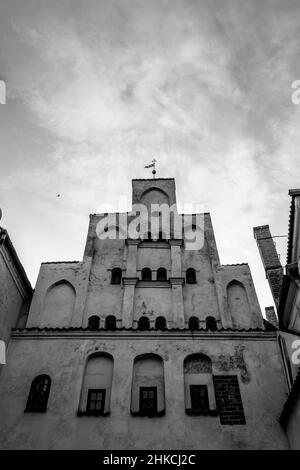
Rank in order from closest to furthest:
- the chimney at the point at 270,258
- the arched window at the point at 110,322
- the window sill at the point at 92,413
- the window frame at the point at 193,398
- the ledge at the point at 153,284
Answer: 1. the window sill at the point at 92,413
2. the window frame at the point at 193,398
3. the arched window at the point at 110,322
4. the ledge at the point at 153,284
5. the chimney at the point at 270,258

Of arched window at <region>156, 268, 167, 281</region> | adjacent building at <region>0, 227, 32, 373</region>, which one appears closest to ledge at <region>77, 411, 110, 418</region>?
adjacent building at <region>0, 227, 32, 373</region>

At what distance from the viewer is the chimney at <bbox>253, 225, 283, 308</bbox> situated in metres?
16.8

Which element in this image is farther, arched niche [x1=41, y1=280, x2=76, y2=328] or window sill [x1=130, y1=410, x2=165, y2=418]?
arched niche [x1=41, y1=280, x2=76, y2=328]

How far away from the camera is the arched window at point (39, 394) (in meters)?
11.1

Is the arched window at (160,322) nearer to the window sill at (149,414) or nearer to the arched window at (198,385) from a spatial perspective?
the arched window at (198,385)

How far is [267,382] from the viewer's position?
38.9 feet

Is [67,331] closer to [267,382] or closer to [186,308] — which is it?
[186,308]

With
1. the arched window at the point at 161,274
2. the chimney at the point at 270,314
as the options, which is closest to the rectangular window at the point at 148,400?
the arched window at the point at 161,274

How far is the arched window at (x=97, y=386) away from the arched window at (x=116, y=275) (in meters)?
3.92

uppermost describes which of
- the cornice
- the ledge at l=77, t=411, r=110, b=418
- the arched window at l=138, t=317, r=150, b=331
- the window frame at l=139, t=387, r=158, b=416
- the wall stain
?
the arched window at l=138, t=317, r=150, b=331

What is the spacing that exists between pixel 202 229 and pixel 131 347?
7.84m

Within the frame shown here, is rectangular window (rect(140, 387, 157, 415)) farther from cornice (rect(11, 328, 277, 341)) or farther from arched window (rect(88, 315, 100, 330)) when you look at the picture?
arched window (rect(88, 315, 100, 330))

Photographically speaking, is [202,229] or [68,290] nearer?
[68,290]
